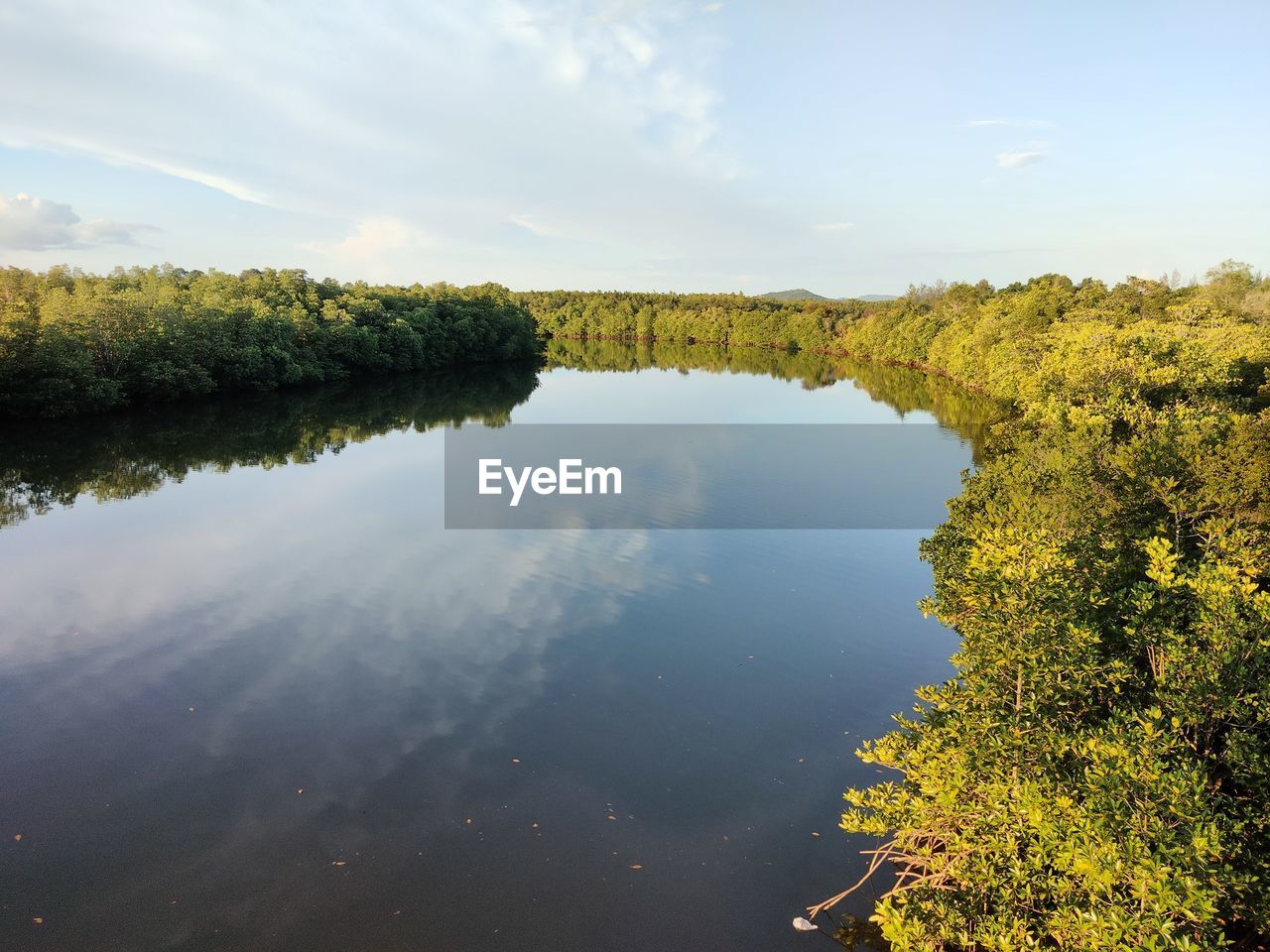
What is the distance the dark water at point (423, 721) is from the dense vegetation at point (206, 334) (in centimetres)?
1789

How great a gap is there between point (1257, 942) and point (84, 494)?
40.9 m

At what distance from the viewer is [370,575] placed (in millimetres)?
23859

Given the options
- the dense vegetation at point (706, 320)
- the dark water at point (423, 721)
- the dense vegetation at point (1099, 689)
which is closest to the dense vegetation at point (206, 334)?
the dense vegetation at point (1099, 689)

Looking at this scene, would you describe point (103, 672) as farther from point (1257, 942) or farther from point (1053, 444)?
point (1053, 444)

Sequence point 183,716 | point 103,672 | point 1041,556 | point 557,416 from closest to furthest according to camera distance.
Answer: point 1041,556 → point 183,716 → point 103,672 → point 557,416

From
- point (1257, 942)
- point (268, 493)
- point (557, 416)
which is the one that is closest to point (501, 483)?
point (268, 493)

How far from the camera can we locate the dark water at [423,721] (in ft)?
35.4

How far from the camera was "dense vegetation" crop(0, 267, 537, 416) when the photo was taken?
4581 centimetres

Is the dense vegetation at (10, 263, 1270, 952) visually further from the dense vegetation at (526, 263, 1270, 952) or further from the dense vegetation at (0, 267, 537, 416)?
the dense vegetation at (0, 267, 537, 416)

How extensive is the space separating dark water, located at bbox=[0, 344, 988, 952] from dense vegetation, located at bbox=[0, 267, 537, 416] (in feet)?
58.7

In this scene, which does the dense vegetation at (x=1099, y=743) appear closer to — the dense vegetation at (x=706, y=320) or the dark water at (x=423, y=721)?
the dark water at (x=423, y=721)

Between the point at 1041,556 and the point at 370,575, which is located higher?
the point at 1041,556

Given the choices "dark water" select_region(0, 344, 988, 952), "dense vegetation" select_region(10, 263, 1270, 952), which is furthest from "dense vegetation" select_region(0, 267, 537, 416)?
"dark water" select_region(0, 344, 988, 952)

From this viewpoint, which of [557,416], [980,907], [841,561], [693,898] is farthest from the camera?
[557,416]
